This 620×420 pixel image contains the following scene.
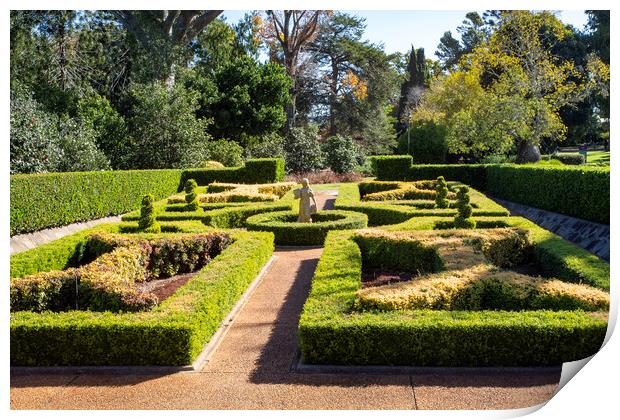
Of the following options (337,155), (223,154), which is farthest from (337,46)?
(223,154)

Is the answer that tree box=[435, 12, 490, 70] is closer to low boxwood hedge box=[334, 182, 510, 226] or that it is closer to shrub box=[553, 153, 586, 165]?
shrub box=[553, 153, 586, 165]

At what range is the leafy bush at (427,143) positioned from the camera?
A: 31.6 m

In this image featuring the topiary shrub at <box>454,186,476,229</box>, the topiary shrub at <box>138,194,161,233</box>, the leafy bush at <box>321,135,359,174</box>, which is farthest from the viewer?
the leafy bush at <box>321,135,359,174</box>

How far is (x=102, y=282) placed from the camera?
648cm

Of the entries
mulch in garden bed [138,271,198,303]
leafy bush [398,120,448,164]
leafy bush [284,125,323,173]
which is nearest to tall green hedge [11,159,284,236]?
mulch in garden bed [138,271,198,303]

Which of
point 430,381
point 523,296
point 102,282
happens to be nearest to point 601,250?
point 523,296

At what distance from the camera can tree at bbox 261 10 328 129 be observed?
3017 centimetres

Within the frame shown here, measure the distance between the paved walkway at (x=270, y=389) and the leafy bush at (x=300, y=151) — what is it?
2389 cm

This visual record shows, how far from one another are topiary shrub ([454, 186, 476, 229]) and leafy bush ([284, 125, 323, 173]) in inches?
736

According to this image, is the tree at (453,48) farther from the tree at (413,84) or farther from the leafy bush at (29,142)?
the leafy bush at (29,142)

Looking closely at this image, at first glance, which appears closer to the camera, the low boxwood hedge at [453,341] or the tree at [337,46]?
the low boxwood hedge at [453,341]

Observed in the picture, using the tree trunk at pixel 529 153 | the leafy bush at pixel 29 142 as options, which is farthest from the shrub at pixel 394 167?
the leafy bush at pixel 29 142

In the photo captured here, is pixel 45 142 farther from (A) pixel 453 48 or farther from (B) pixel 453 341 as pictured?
→ (A) pixel 453 48

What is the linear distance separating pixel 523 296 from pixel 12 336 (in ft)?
18.5
